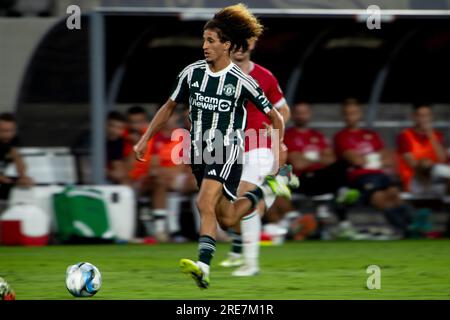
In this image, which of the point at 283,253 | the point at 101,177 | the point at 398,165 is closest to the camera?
the point at 283,253

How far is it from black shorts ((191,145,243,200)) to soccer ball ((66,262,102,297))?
1.05 m

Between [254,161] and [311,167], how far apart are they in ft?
14.8

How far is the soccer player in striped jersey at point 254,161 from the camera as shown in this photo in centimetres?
886

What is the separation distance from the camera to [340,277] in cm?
886

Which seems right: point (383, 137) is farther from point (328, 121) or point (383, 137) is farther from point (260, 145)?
point (260, 145)

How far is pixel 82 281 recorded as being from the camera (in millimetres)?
7199

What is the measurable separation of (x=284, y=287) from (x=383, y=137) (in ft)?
23.3

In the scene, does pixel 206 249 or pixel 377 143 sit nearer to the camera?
pixel 206 249

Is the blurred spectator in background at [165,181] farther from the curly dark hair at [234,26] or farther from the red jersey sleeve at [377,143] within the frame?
the curly dark hair at [234,26]

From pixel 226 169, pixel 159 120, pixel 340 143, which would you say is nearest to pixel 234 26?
pixel 159 120

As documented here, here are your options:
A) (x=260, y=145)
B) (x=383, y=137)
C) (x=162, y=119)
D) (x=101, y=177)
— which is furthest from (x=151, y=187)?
(x=162, y=119)

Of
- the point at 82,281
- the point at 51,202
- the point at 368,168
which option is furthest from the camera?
the point at 368,168

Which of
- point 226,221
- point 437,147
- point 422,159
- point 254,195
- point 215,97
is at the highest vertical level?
point 437,147

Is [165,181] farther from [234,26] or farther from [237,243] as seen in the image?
[234,26]
